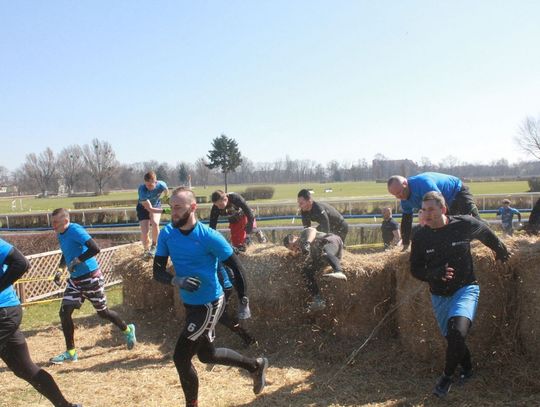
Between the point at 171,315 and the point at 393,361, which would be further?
the point at 171,315

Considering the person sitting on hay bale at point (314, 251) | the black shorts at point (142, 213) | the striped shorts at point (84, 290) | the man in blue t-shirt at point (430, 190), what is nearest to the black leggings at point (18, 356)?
the striped shorts at point (84, 290)

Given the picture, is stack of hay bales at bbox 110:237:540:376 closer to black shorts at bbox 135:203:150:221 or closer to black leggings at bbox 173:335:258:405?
black shorts at bbox 135:203:150:221

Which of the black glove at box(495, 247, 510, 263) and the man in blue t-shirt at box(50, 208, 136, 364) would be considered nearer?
the black glove at box(495, 247, 510, 263)

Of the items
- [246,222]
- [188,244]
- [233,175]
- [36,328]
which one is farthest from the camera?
[233,175]

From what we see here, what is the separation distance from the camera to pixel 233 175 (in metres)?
131

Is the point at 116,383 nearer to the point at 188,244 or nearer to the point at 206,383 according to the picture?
the point at 206,383

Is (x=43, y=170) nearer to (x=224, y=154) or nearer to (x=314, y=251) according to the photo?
(x=224, y=154)

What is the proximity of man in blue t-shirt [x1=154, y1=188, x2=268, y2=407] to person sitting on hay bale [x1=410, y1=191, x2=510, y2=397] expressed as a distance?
174 centimetres

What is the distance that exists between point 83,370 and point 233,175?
125 m

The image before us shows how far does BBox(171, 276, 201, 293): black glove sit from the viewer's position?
4.09 m

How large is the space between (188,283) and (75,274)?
3.12 meters

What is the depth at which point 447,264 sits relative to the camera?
14.3 ft

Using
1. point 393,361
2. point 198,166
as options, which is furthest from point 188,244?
point 198,166

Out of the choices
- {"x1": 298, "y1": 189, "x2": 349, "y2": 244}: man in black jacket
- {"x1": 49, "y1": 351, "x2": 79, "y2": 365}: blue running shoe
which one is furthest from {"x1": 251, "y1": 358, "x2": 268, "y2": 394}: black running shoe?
{"x1": 49, "y1": 351, "x2": 79, "y2": 365}: blue running shoe
